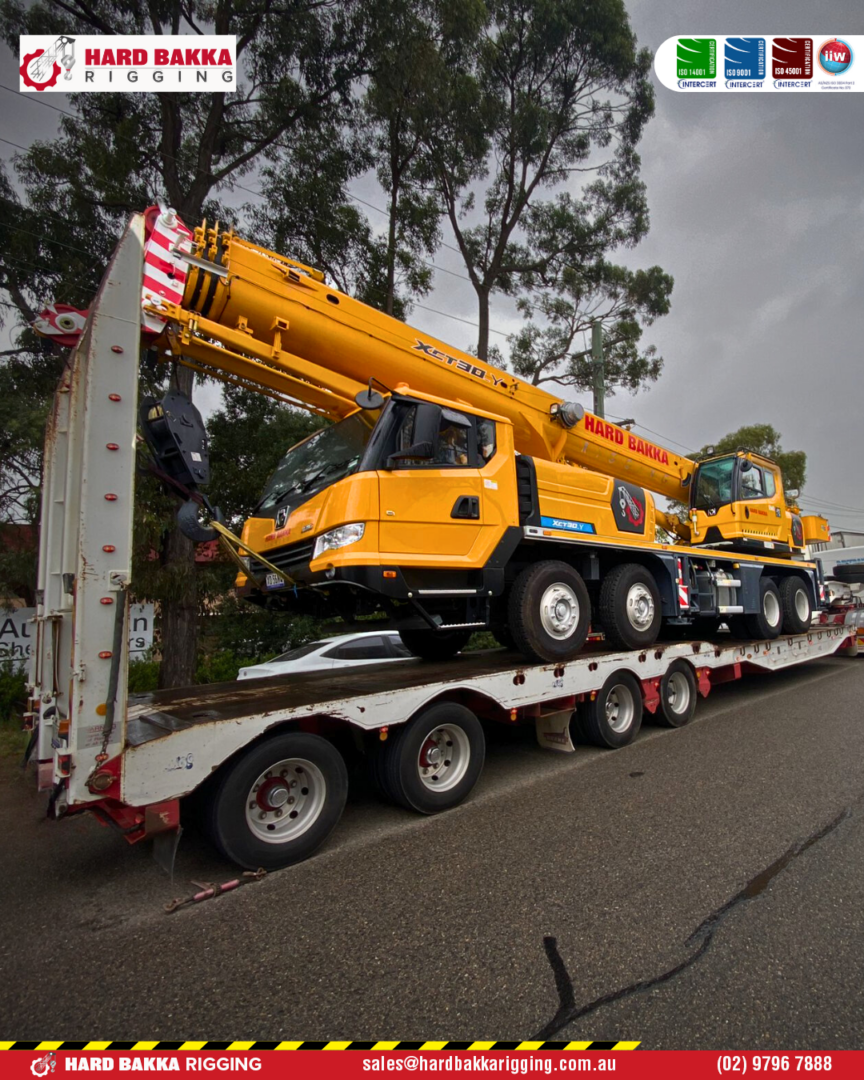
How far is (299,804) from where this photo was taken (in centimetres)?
374

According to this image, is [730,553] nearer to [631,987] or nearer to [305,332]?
[305,332]

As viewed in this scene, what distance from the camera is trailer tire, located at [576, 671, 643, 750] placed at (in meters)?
5.85

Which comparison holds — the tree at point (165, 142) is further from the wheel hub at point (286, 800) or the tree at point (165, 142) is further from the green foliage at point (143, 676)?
the wheel hub at point (286, 800)

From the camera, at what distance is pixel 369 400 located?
15.6 ft

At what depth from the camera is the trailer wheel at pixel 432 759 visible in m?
4.17

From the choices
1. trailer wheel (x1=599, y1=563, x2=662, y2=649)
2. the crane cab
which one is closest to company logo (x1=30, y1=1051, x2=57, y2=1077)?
trailer wheel (x1=599, y1=563, x2=662, y2=649)

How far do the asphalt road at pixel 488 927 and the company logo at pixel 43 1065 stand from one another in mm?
119

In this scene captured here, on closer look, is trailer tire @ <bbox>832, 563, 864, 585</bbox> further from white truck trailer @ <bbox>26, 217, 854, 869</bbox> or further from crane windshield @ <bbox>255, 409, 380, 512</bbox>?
crane windshield @ <bbox>255, 409, 380, 512</bbox>

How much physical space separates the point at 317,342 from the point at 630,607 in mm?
4202

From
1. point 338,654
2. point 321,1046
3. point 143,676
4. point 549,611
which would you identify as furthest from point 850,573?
point 321,1046

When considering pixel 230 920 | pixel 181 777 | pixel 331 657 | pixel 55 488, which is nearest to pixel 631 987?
pixel 230 920

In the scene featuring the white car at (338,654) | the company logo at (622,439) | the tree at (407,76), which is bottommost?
the white car at (338,654)

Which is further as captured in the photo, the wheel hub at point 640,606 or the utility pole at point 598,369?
the utility pole at point 598,369

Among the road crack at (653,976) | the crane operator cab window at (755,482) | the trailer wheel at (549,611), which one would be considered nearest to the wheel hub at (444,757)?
the trailer wheel at (549,611)
